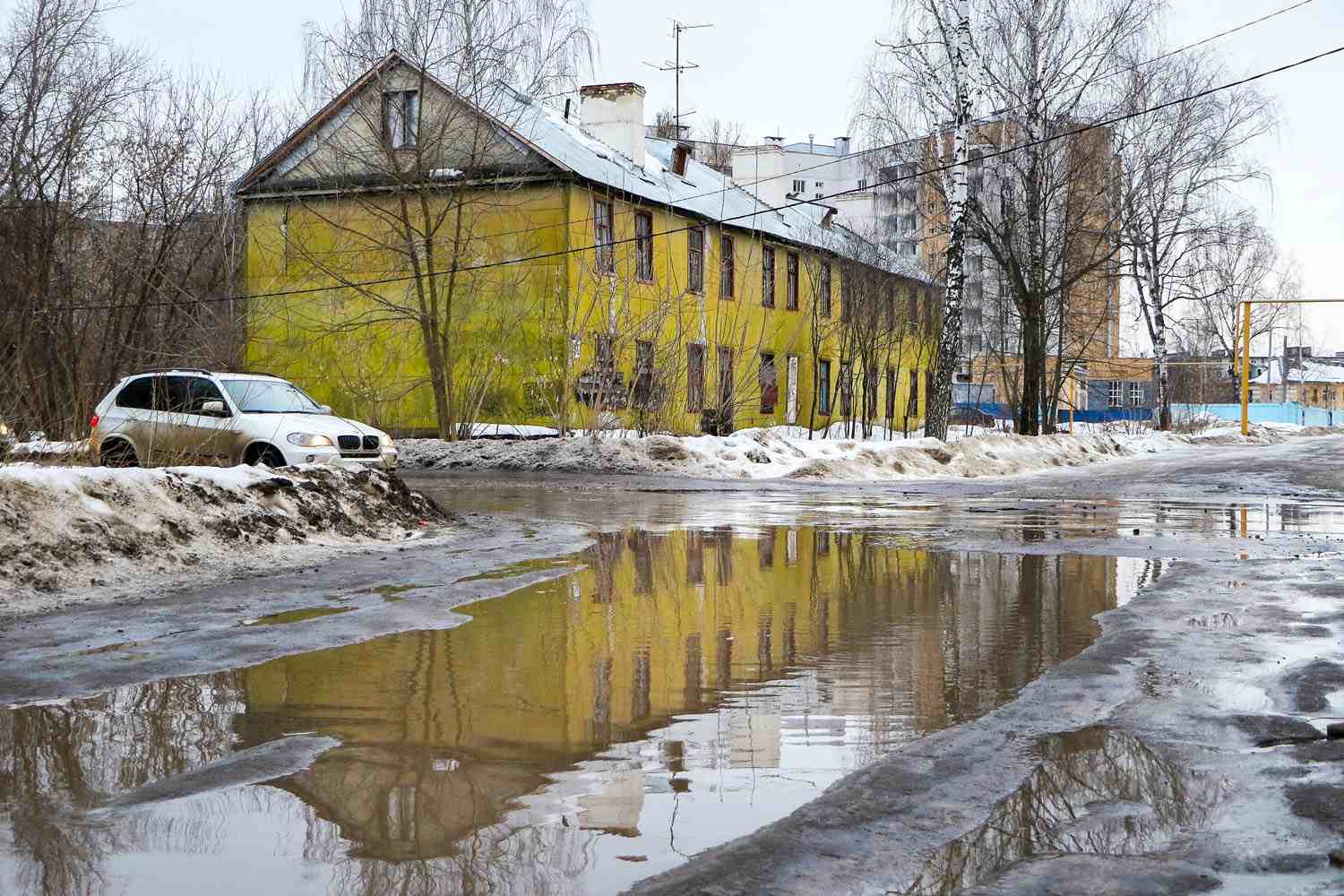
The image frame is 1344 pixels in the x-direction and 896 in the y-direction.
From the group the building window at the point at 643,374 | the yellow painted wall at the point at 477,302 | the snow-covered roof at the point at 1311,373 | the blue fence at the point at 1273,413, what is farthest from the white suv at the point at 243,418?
the snow-covered roof at the point at 1311,373

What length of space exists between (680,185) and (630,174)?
434cm

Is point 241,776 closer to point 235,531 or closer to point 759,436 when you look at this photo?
point 235,531

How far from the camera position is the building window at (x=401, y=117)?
101ft

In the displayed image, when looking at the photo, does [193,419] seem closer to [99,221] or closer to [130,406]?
[130,406]

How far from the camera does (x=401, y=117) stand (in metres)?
33.1

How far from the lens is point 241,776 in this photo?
14.1 ft

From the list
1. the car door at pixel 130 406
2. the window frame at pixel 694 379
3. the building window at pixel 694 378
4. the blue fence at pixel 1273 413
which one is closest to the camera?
the car door at pixel 130 406

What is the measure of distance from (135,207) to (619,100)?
1421 centimetres

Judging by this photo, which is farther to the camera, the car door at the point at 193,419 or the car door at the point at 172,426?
the car door at the point at 193,419

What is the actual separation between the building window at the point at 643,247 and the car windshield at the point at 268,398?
1857cm

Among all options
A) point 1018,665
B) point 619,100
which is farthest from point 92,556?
point 619,100

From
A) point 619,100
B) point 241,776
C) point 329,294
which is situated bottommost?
point 241,776

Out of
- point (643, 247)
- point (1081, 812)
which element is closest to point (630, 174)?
point (643, 247)

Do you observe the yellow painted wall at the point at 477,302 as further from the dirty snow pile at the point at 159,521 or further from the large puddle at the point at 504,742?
the large puddle at the point at 504,742
